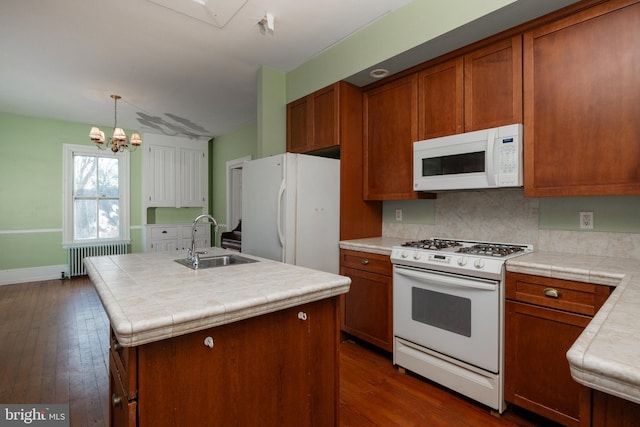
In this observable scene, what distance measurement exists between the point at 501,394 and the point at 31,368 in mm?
3301

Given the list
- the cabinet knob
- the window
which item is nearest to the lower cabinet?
the cabinet knob

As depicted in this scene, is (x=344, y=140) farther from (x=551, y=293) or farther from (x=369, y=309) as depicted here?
(x=551, y=293)

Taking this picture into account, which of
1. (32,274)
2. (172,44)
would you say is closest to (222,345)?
(172,44)

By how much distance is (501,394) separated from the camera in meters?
1.89

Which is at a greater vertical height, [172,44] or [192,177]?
[172,44]

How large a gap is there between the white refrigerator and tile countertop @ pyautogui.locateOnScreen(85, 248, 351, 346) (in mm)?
844

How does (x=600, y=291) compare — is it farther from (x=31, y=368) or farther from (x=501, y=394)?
(x=31, y=368)

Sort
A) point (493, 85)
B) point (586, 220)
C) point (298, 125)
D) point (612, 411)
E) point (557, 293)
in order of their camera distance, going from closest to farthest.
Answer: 1. point (612, 411)
2. point (557, 293)
3. point (586, 220)
4. point (493, 85)
5. point (298, 125)

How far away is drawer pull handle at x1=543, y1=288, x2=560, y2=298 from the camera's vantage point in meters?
1.71

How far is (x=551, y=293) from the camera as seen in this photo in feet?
5.68

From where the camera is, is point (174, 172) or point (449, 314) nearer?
point (449, 314)

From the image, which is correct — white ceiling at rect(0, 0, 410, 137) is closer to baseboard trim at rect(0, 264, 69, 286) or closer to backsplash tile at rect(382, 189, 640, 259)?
backsplash tile at rect(382, 189, 640, 259)

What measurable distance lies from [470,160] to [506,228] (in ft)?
1.99

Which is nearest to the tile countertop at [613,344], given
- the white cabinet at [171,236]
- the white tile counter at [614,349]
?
the white tile counter at [614,349]
